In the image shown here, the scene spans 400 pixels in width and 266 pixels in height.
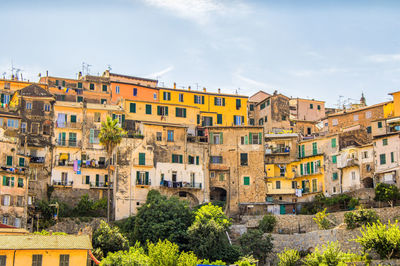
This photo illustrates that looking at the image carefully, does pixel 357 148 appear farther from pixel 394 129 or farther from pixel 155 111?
pixel 155 111

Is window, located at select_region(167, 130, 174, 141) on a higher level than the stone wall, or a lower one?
higher

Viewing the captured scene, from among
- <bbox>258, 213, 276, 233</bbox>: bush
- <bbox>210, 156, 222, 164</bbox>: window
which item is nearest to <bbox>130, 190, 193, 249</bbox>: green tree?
<bbox>258, 213, 276, 233</bbox>: bush

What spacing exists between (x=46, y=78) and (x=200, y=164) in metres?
24.4

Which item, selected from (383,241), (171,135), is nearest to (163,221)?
(171,135)

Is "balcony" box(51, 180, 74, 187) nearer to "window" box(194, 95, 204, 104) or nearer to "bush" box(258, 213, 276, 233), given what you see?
"bush" box(258, 213, 276, 233)

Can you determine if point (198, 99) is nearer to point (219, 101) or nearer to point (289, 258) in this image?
point (219, 101)

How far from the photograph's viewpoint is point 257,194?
243 ft

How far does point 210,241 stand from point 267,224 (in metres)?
8.29

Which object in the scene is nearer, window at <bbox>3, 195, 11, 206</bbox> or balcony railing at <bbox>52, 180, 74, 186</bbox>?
window at <bbox>3, 195, 11, 206</bbox>

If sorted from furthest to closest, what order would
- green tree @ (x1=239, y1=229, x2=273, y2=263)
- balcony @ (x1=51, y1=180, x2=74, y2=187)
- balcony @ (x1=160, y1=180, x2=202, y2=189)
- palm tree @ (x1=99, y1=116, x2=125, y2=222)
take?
1. balcony @ (x1=160, y1=180, x2=202, y2=189)
2. balcony @ (x1=51, y1=180, x2=74, y2=187)
3. palm tree @ (x1=99, y1=116, x2=125, y2=222)
4. green tree @ (x1=239, y1=229, x2=273, y2=263)

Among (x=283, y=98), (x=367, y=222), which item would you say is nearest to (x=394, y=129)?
(x=367, y=222)

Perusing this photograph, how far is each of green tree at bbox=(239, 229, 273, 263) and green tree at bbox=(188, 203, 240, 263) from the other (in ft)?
4.67

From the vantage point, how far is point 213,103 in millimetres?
85375

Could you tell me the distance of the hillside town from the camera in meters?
68.1
